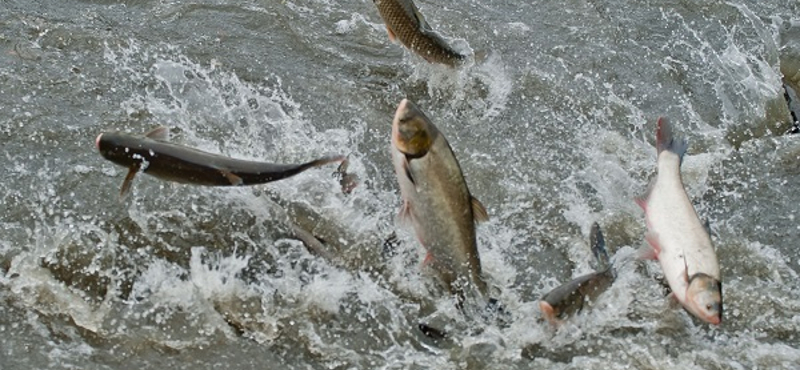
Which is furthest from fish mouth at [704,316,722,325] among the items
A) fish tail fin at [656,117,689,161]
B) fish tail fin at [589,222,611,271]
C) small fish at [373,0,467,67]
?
small fish at [373,0,467,67]

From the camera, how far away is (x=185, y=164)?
344cm

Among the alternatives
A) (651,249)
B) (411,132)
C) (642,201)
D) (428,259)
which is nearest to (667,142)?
(642,201)

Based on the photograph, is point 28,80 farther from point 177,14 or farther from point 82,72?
point 177,14

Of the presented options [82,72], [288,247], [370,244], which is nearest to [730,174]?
[370,244]

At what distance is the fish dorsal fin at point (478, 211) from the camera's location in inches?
133

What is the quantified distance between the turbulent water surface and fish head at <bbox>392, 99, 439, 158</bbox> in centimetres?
71

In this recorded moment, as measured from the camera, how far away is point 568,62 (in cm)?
600

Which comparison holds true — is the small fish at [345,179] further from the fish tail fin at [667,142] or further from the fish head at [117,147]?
the fish tail fin at [667,142]

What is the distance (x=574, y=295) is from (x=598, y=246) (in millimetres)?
604

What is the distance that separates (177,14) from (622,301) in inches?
134

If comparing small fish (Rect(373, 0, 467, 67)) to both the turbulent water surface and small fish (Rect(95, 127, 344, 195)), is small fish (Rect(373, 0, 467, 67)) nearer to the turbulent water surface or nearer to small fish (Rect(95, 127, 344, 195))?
the turbulent water surface

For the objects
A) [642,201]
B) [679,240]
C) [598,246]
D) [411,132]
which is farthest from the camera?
[598,246]

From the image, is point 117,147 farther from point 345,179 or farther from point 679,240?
point 679,240

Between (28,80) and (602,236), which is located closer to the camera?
(602,236)
